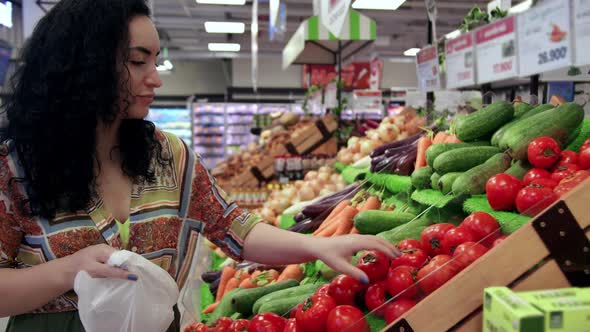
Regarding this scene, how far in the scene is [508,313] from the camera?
0.84 metres

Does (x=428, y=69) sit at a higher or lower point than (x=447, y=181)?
higher

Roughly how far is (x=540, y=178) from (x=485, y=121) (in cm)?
67

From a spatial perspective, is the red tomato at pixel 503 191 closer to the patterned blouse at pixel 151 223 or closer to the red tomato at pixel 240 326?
the patterned blouse at pixel 151 223

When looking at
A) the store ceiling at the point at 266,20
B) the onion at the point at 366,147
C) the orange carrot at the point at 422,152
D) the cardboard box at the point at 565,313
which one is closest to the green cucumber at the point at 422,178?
the orange carrot at the point at 422,152

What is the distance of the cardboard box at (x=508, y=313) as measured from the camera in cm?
78

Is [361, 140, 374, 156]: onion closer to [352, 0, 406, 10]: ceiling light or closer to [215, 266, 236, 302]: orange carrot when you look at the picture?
[352, 0, 406, 10]: ceiling light

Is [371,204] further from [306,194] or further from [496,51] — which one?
[306,194]

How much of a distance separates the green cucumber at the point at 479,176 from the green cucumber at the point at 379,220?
0.37 meters

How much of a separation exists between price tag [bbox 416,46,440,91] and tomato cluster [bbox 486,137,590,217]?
5.67 ft

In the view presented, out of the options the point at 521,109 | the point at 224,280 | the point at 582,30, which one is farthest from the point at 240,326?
the point at 582,30

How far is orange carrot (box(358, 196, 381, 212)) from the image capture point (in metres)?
2.74

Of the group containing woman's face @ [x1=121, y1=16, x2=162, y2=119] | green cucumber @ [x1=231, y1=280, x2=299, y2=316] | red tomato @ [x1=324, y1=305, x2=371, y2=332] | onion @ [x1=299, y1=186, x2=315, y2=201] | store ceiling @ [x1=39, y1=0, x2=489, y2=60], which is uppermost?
store ceiling @ [x1=39, y1=0, x2=489, y2=60]

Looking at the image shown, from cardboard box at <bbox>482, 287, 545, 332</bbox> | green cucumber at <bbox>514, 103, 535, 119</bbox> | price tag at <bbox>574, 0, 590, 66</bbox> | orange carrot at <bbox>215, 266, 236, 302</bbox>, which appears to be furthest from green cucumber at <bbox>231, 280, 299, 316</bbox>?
price tag at <bbox>574, 0, 590, 66</bbox>

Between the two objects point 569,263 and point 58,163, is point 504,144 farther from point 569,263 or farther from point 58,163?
point 58,163
